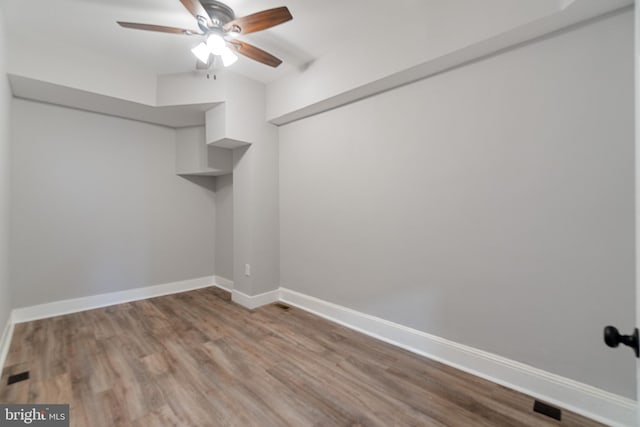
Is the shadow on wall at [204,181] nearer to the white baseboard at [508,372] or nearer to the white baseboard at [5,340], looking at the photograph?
the white baseboard at [5,340]

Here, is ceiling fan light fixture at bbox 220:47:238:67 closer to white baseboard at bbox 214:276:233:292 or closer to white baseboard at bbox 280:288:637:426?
white baseboard at bbox 280:288:637:426

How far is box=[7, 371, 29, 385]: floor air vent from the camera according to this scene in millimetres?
1896

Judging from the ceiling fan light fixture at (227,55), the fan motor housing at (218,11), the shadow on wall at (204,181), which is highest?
the fan motor housing at (218,11)

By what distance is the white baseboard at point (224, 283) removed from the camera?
159 inches

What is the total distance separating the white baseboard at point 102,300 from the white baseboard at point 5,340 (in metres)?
0.24

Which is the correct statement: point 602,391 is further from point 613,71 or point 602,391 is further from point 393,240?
point 613,71

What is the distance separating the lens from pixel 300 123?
3.28m

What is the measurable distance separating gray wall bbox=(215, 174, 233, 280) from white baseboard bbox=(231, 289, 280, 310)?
0.61 meters

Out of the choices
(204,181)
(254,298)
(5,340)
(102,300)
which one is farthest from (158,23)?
(102,300)

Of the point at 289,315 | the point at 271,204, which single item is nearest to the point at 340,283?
the point at 289,315

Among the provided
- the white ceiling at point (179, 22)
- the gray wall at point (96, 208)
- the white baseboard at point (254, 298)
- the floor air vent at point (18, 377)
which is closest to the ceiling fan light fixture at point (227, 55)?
the white ceiling at point (179, 22)

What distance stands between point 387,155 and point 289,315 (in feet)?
6.49

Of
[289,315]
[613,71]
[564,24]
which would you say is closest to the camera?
[613,71]

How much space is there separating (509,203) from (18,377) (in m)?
3.55
